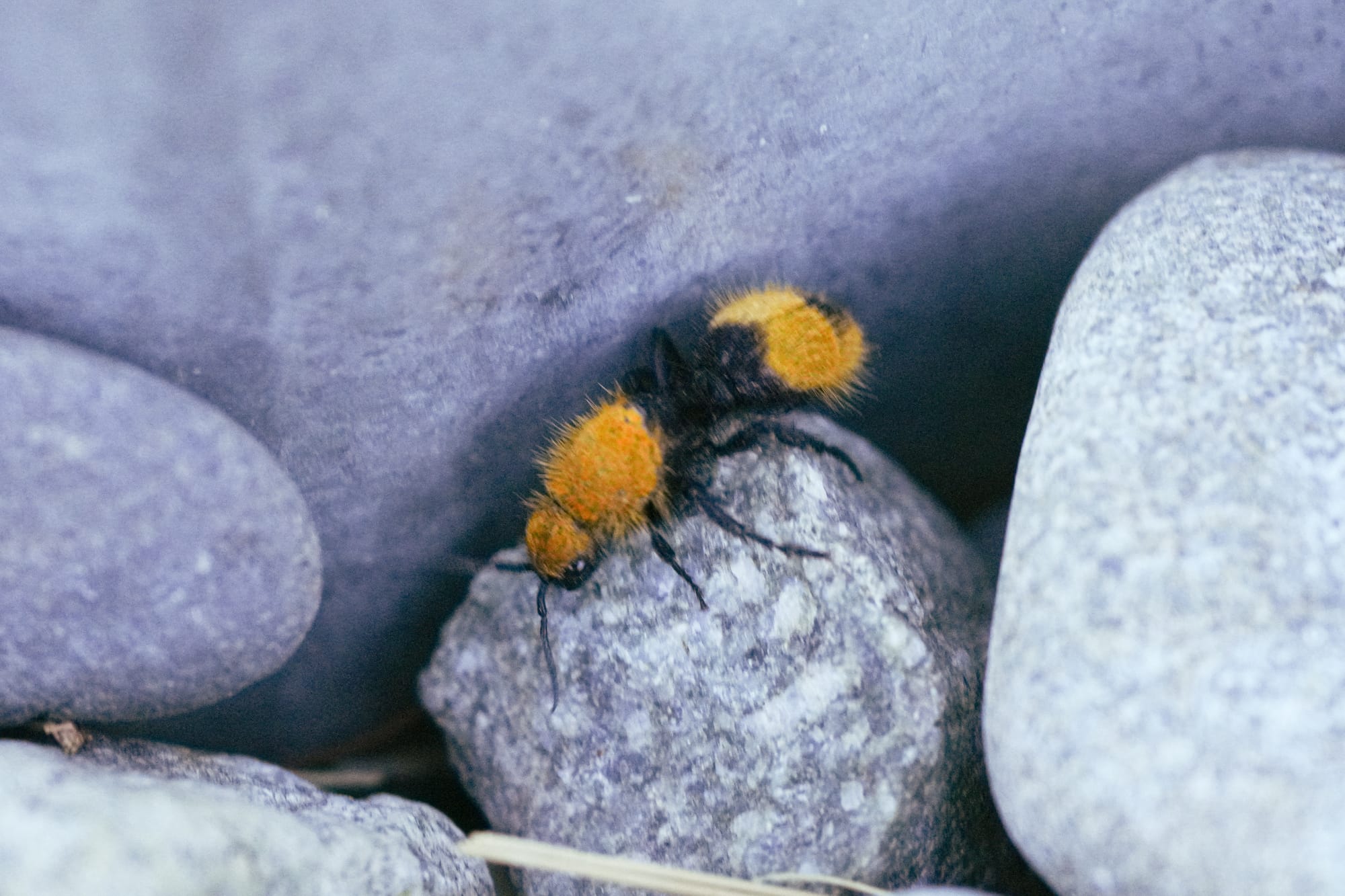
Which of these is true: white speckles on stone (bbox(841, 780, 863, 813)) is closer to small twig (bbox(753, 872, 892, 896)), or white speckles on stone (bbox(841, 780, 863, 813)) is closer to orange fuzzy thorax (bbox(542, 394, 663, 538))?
small twig (bbox(753, 872, 892, 896))

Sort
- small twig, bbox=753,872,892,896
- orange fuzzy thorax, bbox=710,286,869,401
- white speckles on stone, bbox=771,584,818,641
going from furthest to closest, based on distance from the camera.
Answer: orange fuzzy thorax, bbox=710,286,869,401 → white speckles on stone, bbox=771,584,818,641 → small twig, bbox=753,872,892,896

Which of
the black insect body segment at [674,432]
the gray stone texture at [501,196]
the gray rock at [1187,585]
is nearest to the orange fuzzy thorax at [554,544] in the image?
the black insect body segment at [674,432]

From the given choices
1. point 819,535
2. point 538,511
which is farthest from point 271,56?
point 819,535

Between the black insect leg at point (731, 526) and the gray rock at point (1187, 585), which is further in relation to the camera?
the black insect leg at point (731, 526)

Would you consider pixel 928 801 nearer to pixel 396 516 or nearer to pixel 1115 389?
pixel 1115 389

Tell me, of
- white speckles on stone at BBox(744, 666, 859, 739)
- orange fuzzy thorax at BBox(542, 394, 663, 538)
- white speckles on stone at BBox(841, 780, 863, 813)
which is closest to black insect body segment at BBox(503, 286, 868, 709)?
orange fuzzy thorax at BBox(542, 394, 663, 538)

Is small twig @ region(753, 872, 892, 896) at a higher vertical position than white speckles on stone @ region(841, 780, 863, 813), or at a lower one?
lower

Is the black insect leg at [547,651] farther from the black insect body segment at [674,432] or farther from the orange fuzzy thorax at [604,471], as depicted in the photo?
the orange fuzzy thorax at [604,471]
